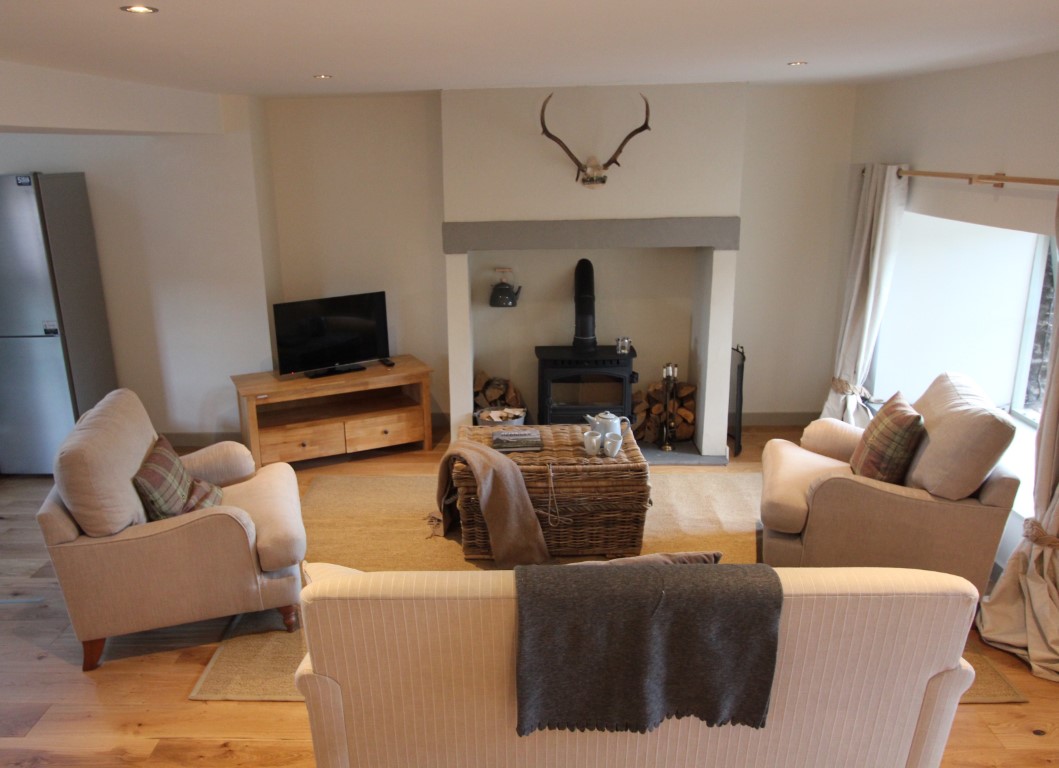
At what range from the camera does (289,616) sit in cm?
341

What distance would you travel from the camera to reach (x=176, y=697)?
10.0 feet

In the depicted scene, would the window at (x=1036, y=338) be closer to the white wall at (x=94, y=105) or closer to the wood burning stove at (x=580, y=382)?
the wood burning stove at (x=580, y=382)

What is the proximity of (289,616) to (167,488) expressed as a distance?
0.71 m

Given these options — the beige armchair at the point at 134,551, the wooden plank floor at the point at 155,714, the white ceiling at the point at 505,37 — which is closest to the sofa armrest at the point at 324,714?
the wooden plank floor at the point at 155,714

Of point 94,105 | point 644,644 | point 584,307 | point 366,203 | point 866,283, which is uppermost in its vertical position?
point 94,105

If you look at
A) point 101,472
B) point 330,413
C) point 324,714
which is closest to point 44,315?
point 330,413

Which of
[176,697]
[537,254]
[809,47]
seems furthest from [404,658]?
[537,254]

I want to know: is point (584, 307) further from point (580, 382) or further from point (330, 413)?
point (330, 413)

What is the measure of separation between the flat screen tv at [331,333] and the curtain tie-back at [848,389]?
9.50 ft

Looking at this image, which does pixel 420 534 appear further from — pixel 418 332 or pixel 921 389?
pixel 921 389

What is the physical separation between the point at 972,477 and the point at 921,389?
1.83 meters

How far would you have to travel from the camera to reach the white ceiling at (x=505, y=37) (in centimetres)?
218

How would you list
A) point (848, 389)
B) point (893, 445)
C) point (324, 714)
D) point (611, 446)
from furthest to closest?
point (848, 389)
point (611, 446)
point (893, 445)
point (324, 714)

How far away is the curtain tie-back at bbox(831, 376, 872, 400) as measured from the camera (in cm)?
507
